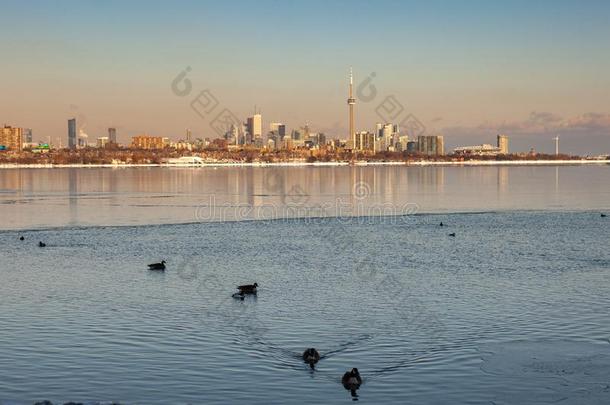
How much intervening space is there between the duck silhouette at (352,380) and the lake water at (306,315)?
0.87 ft

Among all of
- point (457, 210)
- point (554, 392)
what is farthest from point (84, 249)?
point (457, 210)

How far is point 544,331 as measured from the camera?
23.7 metres

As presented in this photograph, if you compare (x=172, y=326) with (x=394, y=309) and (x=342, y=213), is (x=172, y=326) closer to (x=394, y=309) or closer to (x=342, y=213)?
(x=394, y=309)

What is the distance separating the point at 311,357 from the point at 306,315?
5.62m

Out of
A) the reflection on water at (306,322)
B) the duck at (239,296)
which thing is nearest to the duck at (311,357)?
the reflection on water at (306,322)

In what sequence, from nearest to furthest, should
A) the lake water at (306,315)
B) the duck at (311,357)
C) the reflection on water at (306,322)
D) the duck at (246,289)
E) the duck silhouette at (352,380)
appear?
1. the duck silhouette at (352,380)
2. the reflection on water at (306,322)
3. the lake water at (306,315)
4. the duck at (311,357)
5. the duck at (246,289)

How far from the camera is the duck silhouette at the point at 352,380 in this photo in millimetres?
18359

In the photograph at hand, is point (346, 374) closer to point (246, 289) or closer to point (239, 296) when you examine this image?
point (239, 296)

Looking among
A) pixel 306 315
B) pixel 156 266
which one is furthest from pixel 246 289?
pixel 156 266

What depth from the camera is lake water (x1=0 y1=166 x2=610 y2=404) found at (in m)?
18.7

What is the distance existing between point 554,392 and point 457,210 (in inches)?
2181

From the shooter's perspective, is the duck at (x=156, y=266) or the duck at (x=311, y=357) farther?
the duck at (x=156, y=266)

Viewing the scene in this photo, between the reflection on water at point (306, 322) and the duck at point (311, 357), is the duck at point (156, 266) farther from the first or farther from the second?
the duck at point (311, 357)

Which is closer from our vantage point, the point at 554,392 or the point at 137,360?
the point at 554,392
